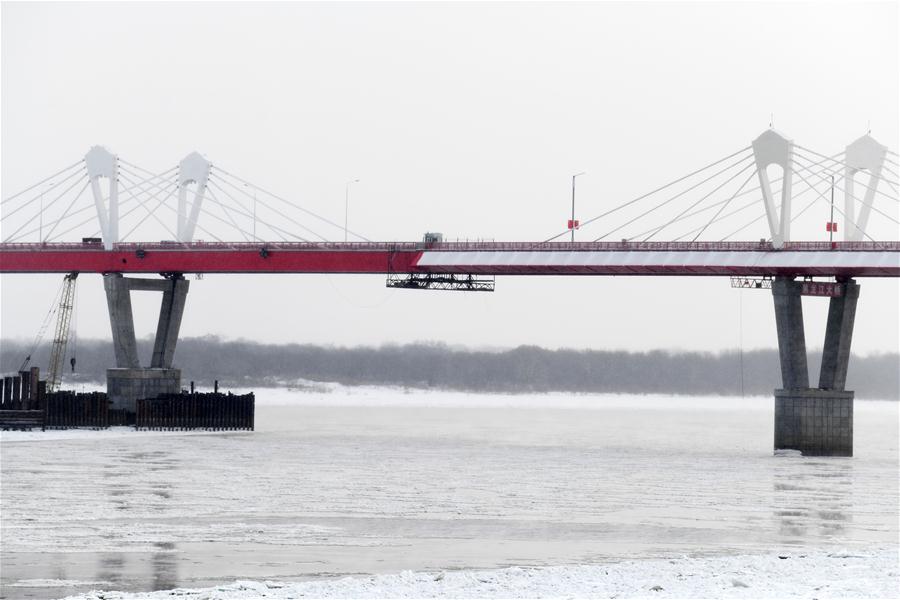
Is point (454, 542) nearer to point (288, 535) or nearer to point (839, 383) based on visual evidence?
point (288, 535)

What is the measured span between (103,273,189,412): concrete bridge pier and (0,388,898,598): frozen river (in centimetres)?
2197

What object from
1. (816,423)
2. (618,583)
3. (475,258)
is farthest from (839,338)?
(618,583)

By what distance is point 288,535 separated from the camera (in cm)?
3155

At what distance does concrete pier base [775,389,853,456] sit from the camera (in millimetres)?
74188

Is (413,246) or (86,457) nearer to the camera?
(86,457)

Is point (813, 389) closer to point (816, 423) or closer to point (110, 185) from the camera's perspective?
point (816, 423)

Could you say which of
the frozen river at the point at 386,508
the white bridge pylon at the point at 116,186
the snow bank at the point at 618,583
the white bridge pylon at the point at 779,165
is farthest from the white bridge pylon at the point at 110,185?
the snow bank at the point at 618,583

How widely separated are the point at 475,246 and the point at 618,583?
6141cm

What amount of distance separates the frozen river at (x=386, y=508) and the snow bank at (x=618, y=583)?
6.02 ft

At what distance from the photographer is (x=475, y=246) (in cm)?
8481

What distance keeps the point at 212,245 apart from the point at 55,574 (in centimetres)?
6877

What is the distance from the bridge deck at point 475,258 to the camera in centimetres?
7512

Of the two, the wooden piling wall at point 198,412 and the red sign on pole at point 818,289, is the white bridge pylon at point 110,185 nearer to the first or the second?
the wooden piling wall at point 198,412

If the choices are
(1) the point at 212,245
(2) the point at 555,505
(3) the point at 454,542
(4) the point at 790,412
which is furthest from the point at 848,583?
(1) the point at 212,245
